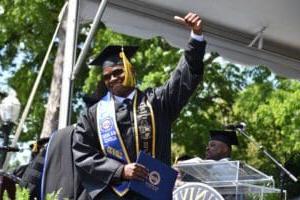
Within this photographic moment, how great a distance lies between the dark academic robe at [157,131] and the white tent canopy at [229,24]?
231 cm

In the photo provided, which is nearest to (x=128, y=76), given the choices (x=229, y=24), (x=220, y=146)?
(x=220, y=146)

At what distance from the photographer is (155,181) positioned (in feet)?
13.5

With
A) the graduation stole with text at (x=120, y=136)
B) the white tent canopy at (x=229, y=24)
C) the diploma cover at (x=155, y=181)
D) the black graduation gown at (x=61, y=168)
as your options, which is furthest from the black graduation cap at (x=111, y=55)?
the white tent canopy at (x=229, y=24)

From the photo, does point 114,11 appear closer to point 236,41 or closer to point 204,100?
point 236,41

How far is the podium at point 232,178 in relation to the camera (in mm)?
5746

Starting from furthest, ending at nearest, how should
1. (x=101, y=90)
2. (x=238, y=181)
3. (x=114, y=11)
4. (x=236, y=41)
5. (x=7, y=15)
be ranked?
1. (x=7, y=15)
2. (x=236, y=41)
3. (x=114, y=11)
4. (x=238, y=181)
5. (x=101, y=90)

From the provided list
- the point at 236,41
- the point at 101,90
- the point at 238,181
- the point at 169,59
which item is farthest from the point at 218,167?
the point at 169,59

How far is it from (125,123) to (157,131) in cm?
20

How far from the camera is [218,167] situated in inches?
230

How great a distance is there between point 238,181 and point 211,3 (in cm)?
203

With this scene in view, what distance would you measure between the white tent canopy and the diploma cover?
2687 mm

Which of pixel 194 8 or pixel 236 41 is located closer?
pixel 194 8

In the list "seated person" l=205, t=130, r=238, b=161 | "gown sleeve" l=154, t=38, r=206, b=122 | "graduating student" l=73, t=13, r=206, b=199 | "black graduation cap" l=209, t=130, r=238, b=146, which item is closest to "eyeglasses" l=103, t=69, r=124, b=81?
"graduating student" l=73, t=13, r=206, b=199

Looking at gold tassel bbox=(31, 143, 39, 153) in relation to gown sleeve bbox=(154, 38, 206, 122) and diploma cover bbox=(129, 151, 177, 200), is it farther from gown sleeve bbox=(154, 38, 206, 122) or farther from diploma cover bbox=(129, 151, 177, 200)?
diploma cover bbox=(129, 151, 177, 200)
